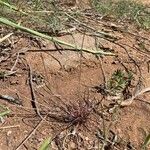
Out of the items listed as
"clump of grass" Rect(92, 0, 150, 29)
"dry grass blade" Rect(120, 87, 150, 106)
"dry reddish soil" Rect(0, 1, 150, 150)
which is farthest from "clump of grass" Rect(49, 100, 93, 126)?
"clump of grass" Rect(92, 0, 150, 29)

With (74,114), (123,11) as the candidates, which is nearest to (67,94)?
(74,114)

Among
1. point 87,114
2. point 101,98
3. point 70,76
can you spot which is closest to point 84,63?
point 70,76

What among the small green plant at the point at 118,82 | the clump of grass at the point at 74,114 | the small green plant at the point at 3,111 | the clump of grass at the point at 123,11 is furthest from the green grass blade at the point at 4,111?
the clump of grass at the point at 123,11

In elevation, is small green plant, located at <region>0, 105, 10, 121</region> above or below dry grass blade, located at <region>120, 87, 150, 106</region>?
below

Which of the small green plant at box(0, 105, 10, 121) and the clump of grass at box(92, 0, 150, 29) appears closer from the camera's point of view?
the small green plant at box(0, 105, 10, 121)

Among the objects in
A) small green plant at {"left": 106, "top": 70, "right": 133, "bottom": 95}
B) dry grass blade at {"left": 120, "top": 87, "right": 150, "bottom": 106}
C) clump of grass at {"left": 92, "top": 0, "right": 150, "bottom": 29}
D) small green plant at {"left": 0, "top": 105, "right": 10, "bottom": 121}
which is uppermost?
clump of grass at {"left": 92, "top": 0, "right": 150, "bottom": 29}

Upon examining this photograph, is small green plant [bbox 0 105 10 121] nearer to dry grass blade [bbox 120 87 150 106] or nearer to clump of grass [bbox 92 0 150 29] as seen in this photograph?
dry grass blade [bbox 120 87 150 106]
